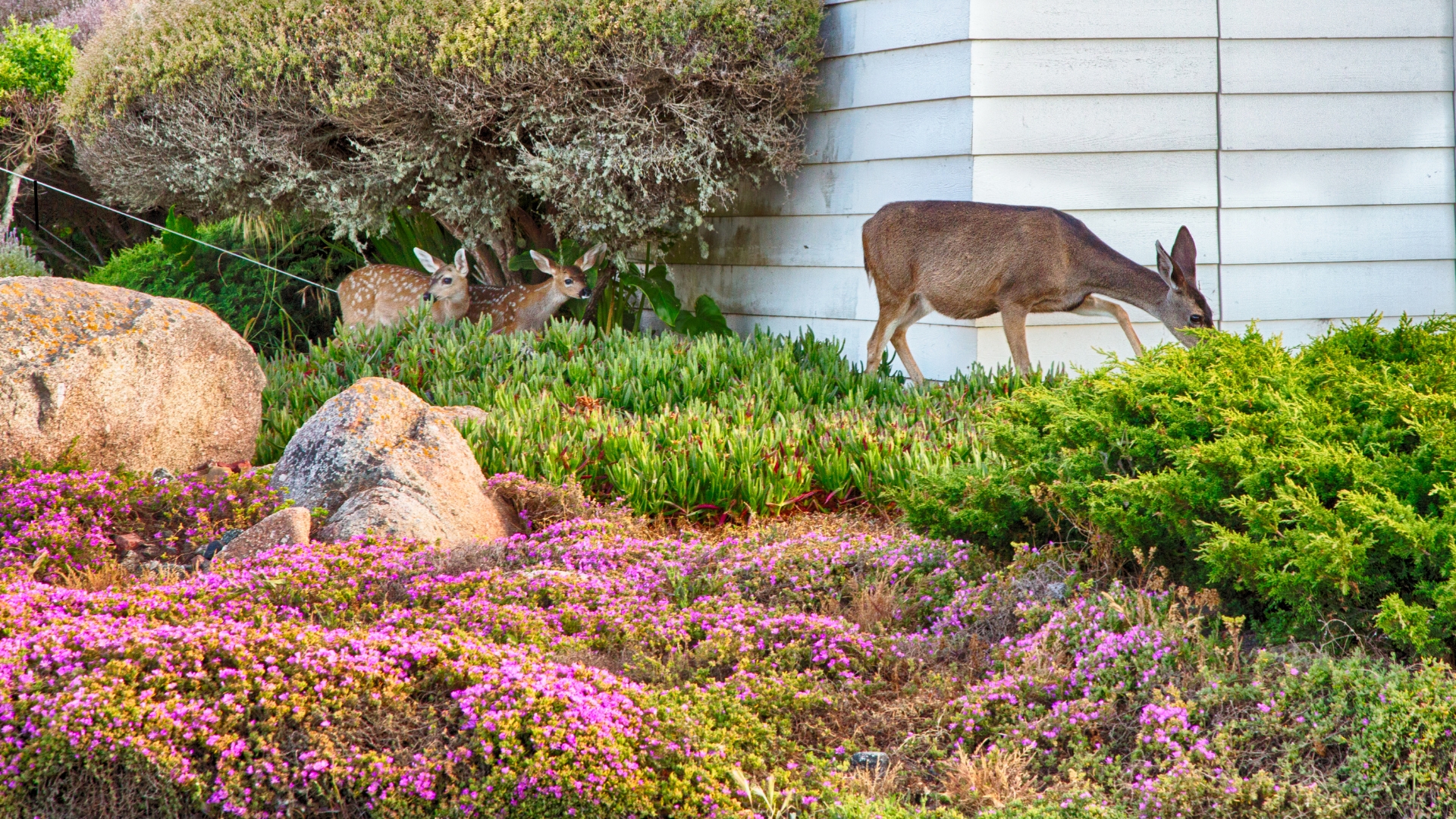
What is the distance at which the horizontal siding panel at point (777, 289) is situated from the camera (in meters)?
8.52

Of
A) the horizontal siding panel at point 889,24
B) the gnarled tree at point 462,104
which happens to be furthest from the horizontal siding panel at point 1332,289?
the gnarled tree at point 462,104

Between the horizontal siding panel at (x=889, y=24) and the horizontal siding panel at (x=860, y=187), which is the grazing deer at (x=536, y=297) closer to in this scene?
the horizontal siding panel at (x=860, y=187)

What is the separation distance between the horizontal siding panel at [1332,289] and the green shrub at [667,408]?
190 cm

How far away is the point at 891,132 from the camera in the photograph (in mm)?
8016

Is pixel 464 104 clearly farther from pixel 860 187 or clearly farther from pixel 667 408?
pixel 667 408

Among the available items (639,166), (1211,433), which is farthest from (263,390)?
(1211,433)

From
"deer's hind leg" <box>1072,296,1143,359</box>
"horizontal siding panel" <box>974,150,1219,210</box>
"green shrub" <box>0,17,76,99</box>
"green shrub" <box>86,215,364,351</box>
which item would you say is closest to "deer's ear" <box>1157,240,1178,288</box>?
"deer's hind leg" <box>1072,296,1143,359</box>

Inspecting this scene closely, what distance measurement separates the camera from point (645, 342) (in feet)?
24.7

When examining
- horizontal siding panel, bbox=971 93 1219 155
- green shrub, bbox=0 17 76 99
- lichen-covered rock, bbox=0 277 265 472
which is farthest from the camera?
green shrub, bbox=0 17 76 99

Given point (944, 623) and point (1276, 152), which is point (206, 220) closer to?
point (1276, 152)

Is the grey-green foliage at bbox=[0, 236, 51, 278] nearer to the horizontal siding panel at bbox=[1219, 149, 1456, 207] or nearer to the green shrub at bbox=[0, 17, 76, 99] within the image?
the green shrub at bbox=[0, 17, 76, 99]

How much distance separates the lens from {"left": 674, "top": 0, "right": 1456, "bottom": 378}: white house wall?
7.51 m

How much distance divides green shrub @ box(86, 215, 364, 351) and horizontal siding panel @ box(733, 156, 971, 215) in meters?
4.45

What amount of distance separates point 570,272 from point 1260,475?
6.06 m
